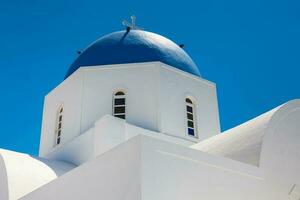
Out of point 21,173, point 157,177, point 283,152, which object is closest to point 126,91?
point 21,173

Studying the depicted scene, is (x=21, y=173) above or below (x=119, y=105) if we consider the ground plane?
below

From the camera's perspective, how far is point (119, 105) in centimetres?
1225

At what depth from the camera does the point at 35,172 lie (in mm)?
10109

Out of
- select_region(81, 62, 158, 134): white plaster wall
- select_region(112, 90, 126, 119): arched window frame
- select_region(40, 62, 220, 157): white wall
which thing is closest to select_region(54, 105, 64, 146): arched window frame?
select_region(40, 62, 220, 157): white wall

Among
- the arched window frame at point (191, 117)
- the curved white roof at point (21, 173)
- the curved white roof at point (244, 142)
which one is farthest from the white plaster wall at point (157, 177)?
A: the arched window frame at point (191, 117)

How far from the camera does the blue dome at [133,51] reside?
43.0 ft

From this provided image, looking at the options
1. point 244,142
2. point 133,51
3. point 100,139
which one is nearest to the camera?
point 244,142

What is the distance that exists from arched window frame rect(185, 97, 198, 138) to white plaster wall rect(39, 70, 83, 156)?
10.2 feet

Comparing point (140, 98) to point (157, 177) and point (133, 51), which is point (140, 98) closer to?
point (133, 51)

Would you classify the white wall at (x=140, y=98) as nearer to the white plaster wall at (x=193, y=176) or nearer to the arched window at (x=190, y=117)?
the arched window at (x=190, y=117)

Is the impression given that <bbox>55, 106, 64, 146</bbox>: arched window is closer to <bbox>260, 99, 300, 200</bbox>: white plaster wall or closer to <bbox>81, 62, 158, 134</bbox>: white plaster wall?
<bbox>81, 62, 158, 134</bbox>: white plaster wall

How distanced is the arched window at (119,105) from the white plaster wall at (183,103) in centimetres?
107

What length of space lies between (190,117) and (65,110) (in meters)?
3.73

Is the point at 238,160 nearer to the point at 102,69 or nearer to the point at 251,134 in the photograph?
the point at 251,134
